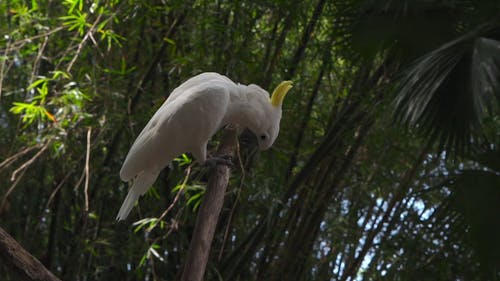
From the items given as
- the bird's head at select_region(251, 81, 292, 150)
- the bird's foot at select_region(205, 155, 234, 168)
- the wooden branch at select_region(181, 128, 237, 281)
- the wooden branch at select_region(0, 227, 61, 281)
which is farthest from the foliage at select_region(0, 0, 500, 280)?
the wooden branch at select_region(0, 227, 61, 281)

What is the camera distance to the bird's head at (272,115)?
1.92 m

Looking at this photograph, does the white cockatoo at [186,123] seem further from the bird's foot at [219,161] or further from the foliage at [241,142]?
the foliage at [241,142]

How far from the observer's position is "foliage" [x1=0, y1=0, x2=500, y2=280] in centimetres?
235

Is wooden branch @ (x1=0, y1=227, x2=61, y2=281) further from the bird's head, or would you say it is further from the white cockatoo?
the bird's head

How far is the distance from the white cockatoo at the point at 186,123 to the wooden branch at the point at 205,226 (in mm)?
138

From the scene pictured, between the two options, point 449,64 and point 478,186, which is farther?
point 478,186

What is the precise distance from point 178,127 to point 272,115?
305mm

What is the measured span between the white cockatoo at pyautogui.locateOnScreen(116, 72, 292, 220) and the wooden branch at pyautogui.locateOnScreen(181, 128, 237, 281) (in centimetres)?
14

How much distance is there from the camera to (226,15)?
2.49 m

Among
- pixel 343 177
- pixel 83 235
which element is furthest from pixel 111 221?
pixel 343 177

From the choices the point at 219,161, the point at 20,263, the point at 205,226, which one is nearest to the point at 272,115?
the point at 219,161

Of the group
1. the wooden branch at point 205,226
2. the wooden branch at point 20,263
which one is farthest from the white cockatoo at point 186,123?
the wooden branch at point 20,263

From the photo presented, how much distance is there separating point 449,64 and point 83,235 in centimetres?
159

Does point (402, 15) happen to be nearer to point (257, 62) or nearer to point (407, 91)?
point (407, 91)
